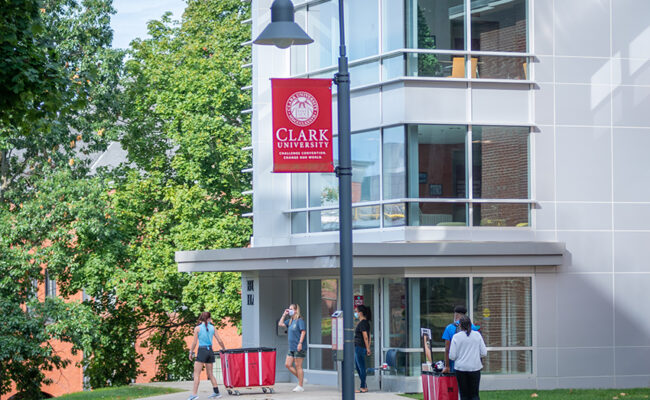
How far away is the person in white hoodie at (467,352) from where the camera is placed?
14508 millimetres

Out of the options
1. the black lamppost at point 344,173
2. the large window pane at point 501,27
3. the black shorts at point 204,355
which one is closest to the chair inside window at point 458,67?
the large window pane at point 501,27

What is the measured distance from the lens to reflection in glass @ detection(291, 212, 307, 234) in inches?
961

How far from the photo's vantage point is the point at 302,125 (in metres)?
13.1

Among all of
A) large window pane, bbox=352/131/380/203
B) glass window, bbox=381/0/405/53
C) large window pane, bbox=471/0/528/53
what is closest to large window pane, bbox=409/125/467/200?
large window pane, bbox=352/131/380/203

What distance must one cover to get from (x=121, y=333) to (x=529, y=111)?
20.2 m

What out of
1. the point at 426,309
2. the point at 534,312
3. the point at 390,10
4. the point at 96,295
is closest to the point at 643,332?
the point at 534,312

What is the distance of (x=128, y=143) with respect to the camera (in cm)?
3662

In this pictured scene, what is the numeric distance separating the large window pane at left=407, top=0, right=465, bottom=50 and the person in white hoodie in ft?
29.6

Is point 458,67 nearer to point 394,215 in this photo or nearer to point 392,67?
point 392,67

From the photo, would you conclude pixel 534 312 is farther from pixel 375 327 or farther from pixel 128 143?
pixel 128 143

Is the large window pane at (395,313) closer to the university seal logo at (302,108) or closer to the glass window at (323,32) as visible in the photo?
the glass window at (323,32)

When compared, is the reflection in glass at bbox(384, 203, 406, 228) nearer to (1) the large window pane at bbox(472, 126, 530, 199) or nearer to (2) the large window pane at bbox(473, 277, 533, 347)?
(1) the large window pane at bbox(472, 126, 530, 199)

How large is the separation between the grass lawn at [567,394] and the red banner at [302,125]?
784 cm

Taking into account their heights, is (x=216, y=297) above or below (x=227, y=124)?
below
